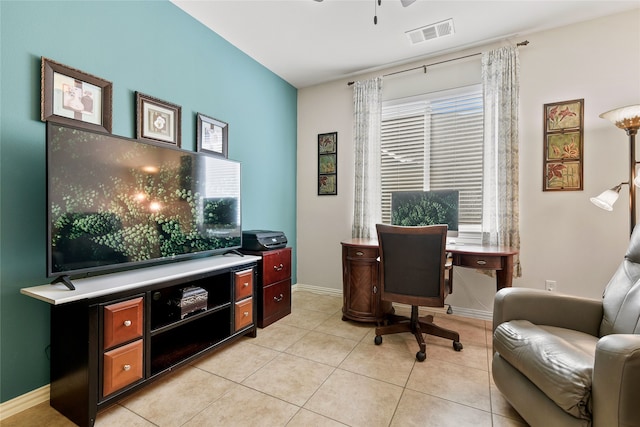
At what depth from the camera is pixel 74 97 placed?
177 cm

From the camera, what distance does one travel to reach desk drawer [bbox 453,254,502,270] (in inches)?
92.0

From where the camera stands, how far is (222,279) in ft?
7.54

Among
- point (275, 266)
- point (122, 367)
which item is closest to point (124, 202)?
point (122, 367)

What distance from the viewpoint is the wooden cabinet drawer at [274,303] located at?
270 centimetres

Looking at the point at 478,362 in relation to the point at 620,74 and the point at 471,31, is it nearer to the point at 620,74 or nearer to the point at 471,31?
the point at 620,74

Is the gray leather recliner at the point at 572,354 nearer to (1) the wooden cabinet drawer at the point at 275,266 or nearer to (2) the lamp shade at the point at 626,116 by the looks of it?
(2) the lamp shade at the point at 626,116

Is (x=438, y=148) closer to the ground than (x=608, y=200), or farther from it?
farther from it

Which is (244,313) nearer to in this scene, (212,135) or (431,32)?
(212,135)

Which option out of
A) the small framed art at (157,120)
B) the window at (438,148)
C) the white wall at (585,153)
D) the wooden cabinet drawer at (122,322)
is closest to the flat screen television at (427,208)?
the window at (438,148)

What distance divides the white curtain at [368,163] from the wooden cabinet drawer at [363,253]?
0.66 metres

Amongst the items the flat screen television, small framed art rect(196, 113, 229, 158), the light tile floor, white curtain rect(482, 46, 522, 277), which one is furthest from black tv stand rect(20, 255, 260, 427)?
white curtain rect(482, 46, 522, 277)

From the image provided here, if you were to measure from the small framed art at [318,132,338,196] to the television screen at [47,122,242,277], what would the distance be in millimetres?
1616

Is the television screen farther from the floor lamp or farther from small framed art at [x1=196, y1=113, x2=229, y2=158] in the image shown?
the floor lamp

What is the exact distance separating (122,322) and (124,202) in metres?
0.71
